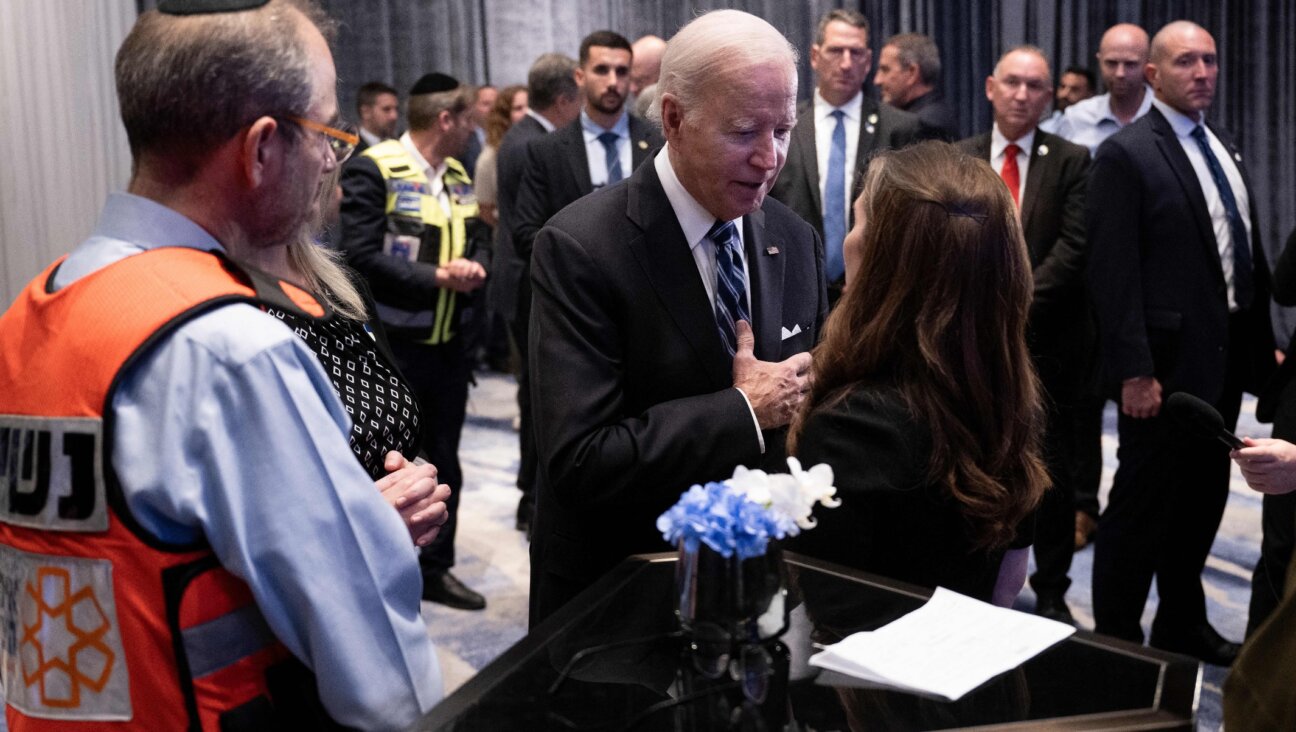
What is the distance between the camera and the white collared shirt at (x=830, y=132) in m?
4.34

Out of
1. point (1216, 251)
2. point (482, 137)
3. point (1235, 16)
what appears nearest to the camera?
point (1216, 251)

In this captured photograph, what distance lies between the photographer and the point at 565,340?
74.5 inches

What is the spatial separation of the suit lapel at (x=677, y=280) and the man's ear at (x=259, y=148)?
2.50 feet

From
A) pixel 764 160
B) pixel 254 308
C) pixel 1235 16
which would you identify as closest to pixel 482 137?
pixel 1235 16

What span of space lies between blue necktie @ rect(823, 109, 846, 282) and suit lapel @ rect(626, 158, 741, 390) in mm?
2311

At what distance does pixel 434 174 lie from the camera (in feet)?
13.5

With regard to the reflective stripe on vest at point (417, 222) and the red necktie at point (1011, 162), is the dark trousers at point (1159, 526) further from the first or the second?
the reflective stripe on vest at point (417, 222)

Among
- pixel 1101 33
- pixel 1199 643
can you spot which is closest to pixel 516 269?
pixel 1199 643

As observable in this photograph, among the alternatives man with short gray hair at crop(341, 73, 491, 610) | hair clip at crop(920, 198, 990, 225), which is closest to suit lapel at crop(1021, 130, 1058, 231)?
man with short gray hair at crop(341, 73, 491, 610)

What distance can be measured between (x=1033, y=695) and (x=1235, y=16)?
26.4 ft

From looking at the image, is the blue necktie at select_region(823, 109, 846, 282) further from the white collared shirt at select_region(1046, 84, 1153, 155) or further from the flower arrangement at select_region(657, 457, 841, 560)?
the flower arrangement at select_region(657, 457, 841, 560)

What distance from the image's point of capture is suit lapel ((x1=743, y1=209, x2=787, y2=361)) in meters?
Answer: 2.06

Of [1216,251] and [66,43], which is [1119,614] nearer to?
[1216,251]

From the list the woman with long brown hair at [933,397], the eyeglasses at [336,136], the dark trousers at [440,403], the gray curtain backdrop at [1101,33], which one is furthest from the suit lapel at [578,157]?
the gray curtain backdrop at [1101,33]
